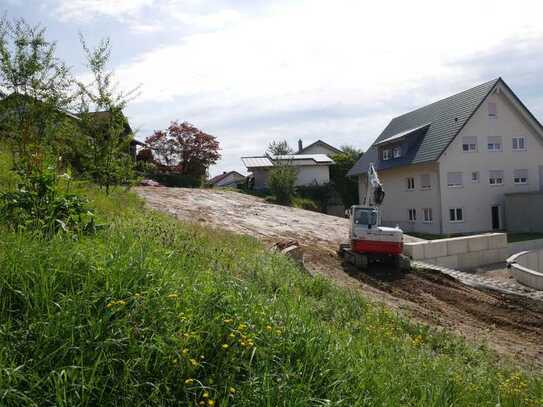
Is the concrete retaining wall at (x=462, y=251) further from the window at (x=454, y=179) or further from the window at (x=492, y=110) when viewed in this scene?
the window at (x=492, y=110)

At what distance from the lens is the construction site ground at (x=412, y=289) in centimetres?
1035

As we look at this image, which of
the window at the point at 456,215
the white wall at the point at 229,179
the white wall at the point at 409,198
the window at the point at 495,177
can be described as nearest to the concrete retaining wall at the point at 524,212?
the window at the point at 495,177

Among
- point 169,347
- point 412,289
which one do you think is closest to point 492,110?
point 412,289

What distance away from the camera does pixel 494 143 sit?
34.8 m

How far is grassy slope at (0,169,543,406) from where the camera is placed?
11.0 feet

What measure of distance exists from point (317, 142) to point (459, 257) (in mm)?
48645

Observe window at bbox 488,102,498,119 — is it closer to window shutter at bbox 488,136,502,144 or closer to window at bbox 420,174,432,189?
window shutter at bbox 488,136,502,144

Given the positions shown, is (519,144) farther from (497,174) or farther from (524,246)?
(524,246)

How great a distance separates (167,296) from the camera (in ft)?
13.4

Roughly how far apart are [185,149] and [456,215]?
70.6 ft

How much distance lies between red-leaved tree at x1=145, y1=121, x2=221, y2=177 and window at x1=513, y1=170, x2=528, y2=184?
2256 centimetres

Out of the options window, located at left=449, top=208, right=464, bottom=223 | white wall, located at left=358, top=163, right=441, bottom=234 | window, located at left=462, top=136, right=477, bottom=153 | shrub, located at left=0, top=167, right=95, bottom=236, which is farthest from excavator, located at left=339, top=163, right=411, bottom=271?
window, located at left=462, top=136, right=477, bottom=153

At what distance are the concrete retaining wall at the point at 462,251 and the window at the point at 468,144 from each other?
12.4 m

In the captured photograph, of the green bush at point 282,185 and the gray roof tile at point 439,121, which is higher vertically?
the gray roof tile at point 439,121
